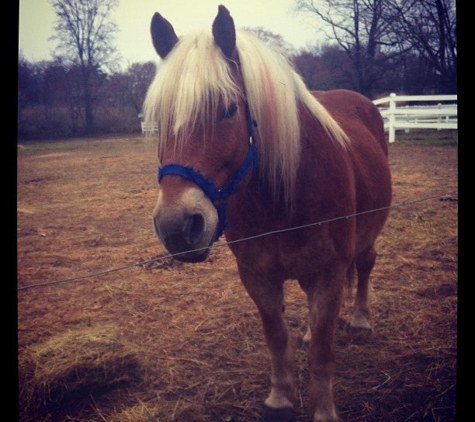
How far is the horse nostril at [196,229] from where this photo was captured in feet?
4.42

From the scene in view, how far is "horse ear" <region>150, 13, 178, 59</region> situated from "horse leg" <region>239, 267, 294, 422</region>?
111 cm

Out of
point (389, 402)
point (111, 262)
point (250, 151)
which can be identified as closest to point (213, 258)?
point (111, 262)

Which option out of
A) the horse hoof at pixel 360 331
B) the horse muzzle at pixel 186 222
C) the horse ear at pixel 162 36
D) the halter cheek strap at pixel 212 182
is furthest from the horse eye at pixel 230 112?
the horse hoof at pixel 360 331

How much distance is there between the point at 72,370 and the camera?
2207mm

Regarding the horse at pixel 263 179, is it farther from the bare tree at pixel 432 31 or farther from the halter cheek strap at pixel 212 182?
the bare tree at pixel 432 31

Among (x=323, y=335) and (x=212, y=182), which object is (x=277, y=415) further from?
(x=212, y=182)

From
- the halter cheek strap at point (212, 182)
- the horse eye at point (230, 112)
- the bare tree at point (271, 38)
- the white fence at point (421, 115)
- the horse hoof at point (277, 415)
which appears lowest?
the horse hoof at point (277, 415)

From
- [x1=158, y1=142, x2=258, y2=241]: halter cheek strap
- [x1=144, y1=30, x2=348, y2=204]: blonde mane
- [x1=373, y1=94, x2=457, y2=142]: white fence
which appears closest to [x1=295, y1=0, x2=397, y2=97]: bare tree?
[x1=144, y1=30, x2=348, y2=204]: blonde mane

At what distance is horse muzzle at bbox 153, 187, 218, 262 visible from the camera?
1.29 meters

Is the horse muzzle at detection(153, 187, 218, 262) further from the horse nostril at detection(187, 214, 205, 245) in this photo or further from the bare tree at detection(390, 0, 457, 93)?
the bare tree at detection(390, 0, 457, 93)

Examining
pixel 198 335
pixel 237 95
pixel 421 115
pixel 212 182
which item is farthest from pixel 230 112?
pixel 421 115

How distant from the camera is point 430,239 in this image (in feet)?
13.0
